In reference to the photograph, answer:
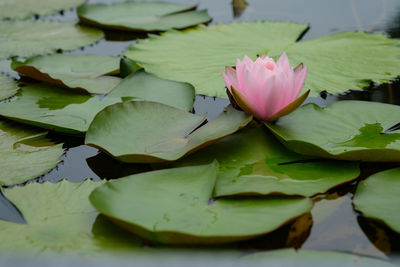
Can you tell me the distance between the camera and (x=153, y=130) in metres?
1.15

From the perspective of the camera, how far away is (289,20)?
6.88ft

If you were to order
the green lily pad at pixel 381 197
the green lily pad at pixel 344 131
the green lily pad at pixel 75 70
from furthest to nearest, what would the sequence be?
the green lily pad at pixel 75 70, the green lily pad at pixel 344 131, the green lily pad at pixel 381 197

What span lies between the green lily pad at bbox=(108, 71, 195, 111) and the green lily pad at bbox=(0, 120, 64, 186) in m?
0.28

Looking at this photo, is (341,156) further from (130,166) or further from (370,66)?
(370,66)

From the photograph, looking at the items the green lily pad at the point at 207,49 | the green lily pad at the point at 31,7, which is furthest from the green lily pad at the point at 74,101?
the green lily pad at the point at 31,7

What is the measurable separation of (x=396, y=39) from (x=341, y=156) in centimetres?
97

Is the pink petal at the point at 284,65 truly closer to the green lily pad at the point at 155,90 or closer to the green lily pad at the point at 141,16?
the green lily pad at the point at 155,90

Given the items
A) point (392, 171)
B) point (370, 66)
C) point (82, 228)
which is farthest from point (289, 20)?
point (82, 228)

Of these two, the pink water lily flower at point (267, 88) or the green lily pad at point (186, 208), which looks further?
the pink water lily flower at point (267, 88)

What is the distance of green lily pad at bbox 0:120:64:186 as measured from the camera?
1.07 m

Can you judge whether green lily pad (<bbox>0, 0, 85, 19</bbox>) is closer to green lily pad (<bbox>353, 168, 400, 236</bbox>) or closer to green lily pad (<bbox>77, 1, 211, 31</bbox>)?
green lily pad (<bbox>77, 1, 211, 31</bbox>)

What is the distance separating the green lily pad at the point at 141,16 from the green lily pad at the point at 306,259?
1.41 metres

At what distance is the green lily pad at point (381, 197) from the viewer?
2.85 feet

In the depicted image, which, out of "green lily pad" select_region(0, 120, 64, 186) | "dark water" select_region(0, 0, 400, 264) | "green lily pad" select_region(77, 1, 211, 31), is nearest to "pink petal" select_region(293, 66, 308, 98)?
"dark water" select_region(0, 0, 400, 264)
